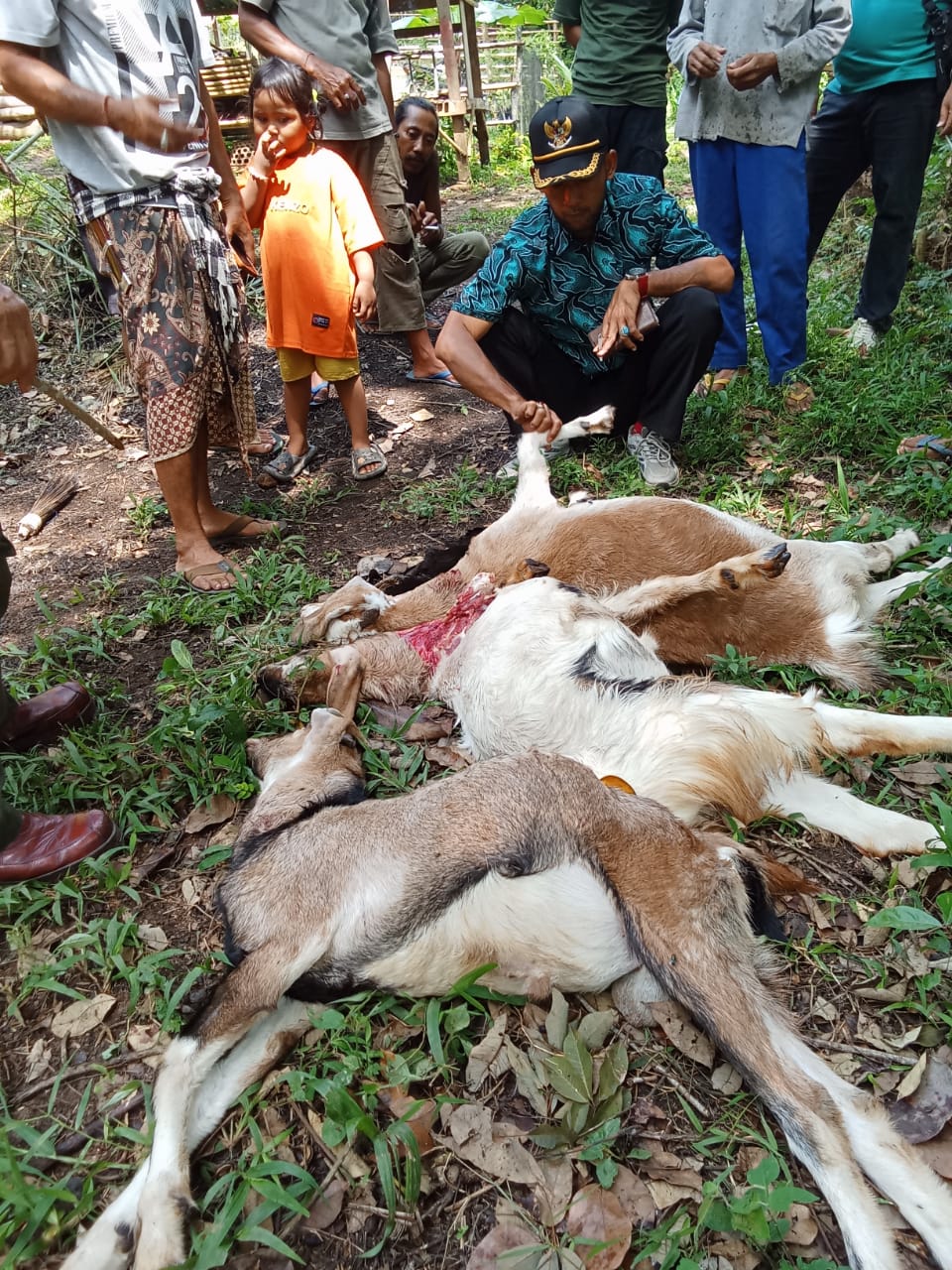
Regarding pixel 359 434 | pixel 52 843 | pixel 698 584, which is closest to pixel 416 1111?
pixel 52 843

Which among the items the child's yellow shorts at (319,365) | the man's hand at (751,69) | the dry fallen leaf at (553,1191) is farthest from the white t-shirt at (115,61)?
the dry fallen leaf at (553,1191)

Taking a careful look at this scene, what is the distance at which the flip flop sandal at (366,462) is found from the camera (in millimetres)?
4922

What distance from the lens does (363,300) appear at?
450 centimetres

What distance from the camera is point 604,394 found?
4453mm

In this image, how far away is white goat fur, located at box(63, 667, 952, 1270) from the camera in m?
1.71

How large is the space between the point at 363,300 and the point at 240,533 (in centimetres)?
150

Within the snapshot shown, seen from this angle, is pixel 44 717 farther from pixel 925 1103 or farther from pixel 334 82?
pixel 334 82

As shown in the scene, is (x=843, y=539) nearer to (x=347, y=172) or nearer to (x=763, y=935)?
(x=763, y=935)

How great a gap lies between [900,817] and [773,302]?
3584mm

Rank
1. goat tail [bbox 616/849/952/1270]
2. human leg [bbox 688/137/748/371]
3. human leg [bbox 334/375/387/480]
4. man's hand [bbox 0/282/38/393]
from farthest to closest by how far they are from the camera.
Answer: human leg [bbox 334/375/387/480], human leg [bbox 688/137/748/371], man's hand [bbox 0/282/38/393], goat tail [bbox 616/849/952/1270]

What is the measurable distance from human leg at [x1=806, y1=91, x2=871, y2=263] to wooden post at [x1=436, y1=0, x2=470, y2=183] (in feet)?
27.8

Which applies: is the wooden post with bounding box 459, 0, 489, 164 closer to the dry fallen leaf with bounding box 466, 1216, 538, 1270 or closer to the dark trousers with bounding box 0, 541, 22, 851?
the dark trousers with bounding box 0, 541, 22, 851

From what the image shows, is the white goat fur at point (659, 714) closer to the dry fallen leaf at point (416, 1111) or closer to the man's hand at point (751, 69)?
the dry fallen leaf at point (416, 1111)

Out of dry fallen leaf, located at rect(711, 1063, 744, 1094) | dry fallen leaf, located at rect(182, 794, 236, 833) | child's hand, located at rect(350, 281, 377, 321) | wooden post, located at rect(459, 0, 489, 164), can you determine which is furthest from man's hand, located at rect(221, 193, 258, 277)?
wooden post, located at rect(459, 0, 489, 164)
